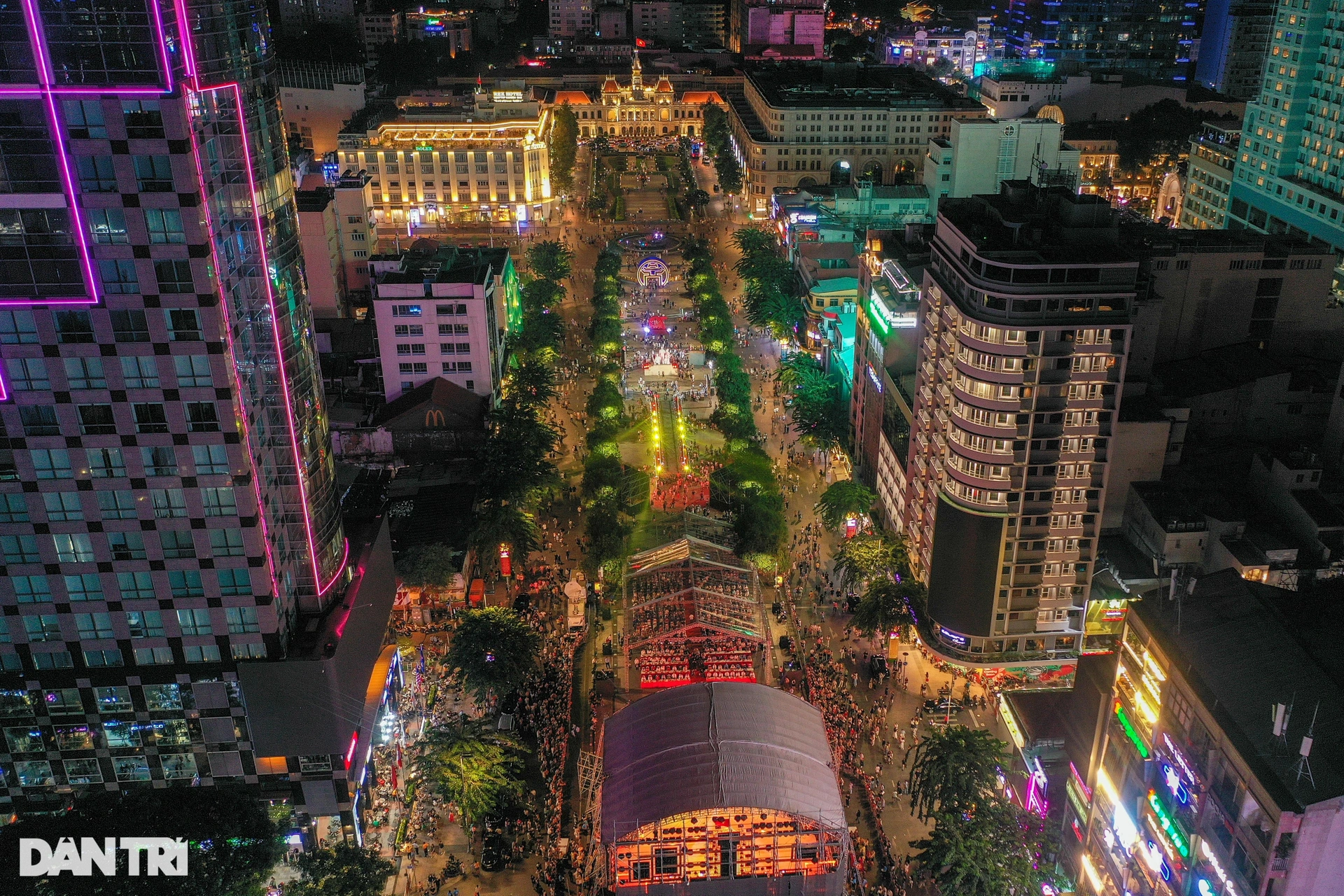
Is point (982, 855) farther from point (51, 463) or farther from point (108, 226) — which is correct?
point (108, 226)

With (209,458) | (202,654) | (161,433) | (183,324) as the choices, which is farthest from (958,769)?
(183,324)

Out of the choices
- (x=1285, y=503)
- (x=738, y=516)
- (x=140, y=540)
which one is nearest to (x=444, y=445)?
(x=738, y=516)

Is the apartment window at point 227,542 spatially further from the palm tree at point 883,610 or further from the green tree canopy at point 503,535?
the palm tree at point 883,610

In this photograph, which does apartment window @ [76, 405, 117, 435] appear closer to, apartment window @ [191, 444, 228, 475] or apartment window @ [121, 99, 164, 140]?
apartment window @ [191, 444, 228, 475]

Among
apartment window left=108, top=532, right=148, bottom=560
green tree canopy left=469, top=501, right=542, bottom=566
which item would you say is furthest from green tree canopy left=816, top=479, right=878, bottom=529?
apartment window left=108, top=532, right=148, bottom=560

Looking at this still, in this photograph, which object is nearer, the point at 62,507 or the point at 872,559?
the point at 62,507

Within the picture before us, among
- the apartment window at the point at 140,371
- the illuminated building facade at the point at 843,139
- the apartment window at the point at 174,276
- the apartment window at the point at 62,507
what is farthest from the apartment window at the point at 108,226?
the illuminated building facade at the point at 843,139

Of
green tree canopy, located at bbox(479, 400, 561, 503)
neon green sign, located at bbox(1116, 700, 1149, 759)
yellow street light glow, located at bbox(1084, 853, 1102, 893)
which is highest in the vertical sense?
neon green sign, located at bbox(1116, 700, 1149, 759)
